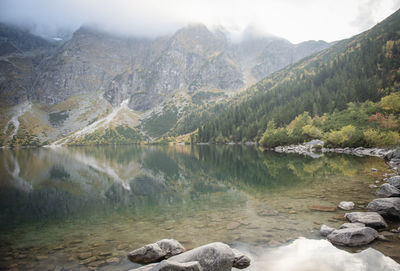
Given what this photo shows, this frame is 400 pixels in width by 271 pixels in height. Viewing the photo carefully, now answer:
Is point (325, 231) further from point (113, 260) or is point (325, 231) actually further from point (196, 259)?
point (113, 260)

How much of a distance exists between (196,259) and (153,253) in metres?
2.73

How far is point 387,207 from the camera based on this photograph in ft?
45.5

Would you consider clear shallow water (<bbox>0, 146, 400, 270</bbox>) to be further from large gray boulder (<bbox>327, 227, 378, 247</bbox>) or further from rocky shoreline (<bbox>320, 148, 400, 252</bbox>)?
rocky shoreline (<bbox>320, 148, 400, 252</bbox>)

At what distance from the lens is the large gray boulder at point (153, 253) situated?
10.4 metres

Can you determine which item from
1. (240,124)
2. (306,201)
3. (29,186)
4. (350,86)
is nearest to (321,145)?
(350,86)

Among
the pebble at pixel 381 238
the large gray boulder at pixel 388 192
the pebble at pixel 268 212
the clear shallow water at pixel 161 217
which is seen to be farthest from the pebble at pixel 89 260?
the large gray boulder at pixel 388 192

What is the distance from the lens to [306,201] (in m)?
18.7

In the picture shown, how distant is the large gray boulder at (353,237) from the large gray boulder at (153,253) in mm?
7804

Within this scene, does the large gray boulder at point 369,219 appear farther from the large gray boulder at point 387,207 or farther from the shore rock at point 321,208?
the shore rock at point 321,208

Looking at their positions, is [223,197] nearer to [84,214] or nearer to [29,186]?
[84,214]

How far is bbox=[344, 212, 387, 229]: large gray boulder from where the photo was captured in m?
12.2

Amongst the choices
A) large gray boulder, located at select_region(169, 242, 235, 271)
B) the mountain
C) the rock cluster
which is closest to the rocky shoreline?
the rock cluster

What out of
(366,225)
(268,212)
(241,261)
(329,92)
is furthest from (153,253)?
(329,92)

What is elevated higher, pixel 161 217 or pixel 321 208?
pixel 321 208
